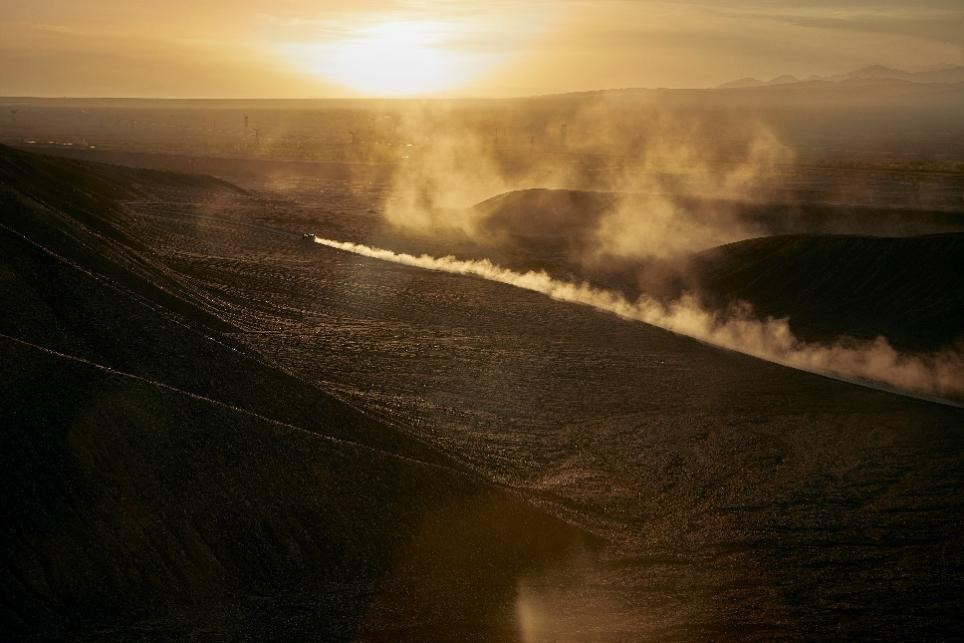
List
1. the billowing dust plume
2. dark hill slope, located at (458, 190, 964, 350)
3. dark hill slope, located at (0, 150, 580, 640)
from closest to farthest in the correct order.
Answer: dark hill slope, located at (0, 150, 580, 640), dark hill slope, located at (458, 190, 964, 350), the billowing dust plume

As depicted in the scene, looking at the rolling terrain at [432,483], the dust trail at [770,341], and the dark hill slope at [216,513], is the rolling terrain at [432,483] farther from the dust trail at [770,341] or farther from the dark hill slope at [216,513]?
the dust trail at [770,341]

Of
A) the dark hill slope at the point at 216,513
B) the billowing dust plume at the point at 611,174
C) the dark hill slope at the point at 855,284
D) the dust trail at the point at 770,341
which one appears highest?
the billowing dust plume at the point at 611,174

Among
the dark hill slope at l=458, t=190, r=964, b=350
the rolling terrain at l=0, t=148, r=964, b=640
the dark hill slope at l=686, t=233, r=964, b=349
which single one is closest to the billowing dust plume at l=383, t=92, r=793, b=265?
the dark hill slope at l=458, t=190, r=964, b=350

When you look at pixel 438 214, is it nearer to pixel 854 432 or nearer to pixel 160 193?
pixel 160 193

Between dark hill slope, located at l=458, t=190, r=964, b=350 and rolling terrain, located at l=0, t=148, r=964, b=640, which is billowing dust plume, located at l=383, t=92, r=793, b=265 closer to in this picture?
dark hill slope, located at l=458, t=190, r=964, b=350

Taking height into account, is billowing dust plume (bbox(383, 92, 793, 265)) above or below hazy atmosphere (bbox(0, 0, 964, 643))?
above

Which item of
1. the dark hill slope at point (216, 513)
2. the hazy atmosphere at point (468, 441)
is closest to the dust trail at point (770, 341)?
the hazy atmosphere at point (468, 441)
